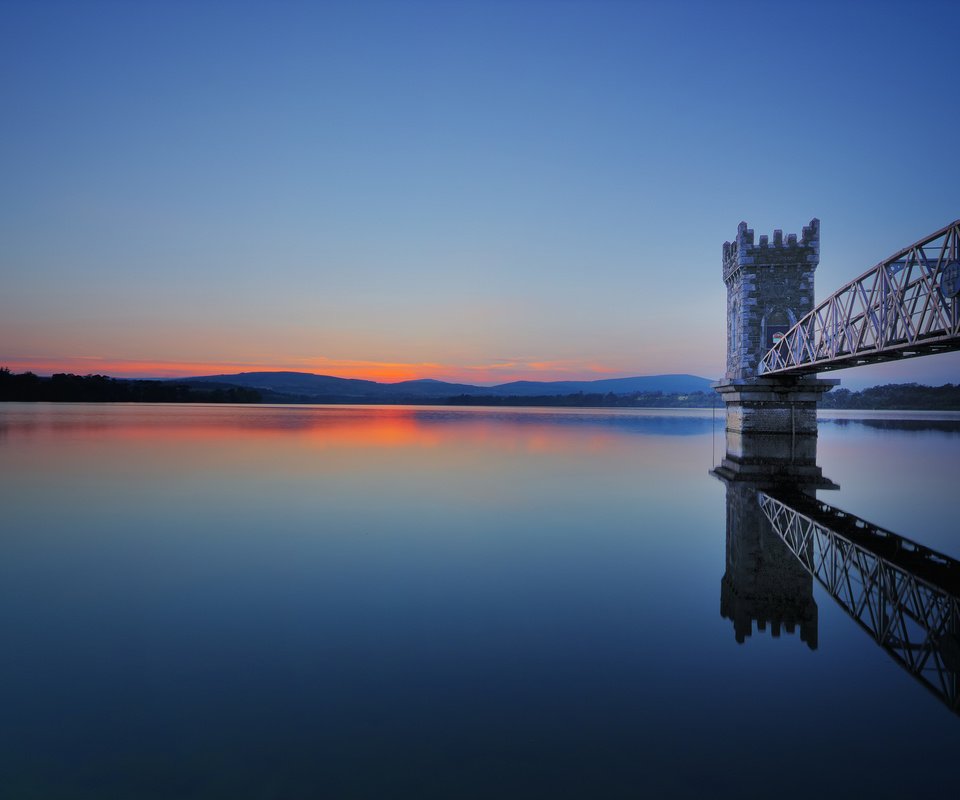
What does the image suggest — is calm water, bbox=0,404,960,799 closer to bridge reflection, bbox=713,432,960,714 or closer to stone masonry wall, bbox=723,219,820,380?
bridge reflection, bbox=713,432,960,714

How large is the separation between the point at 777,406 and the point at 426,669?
3118cm

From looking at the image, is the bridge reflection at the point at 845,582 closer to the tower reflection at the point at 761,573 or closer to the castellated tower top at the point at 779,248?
the tower reflection at the point at 761,573

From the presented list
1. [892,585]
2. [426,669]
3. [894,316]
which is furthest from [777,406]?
[426,669]

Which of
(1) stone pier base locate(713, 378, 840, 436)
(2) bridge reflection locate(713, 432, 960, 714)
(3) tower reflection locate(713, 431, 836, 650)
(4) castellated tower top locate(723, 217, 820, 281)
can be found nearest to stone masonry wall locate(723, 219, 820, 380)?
(4) castellated tower top locate(723, 217, 820, 281)

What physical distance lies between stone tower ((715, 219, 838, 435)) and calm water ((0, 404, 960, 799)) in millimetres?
20504

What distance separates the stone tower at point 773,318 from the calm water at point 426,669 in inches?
807

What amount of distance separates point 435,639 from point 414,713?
4.86 ft

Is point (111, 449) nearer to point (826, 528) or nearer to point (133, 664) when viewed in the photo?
point (133, 664)

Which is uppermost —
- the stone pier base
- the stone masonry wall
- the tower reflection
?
the stone masonry wall

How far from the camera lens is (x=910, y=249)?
16.1m

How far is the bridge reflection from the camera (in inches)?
227

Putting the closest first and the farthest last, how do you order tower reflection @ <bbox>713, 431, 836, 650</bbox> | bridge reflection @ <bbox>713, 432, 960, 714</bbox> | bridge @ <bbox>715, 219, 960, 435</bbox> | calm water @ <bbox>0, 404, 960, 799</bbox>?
calm water @ <bbox>0, 404, 960, 799</bbox>, bridge reflection @ <bbox>713, 432, 960, 714</bbox>, tower reflection @ <bbox>713, 431, 836, 650</bbox>, bridge @ <bbox>715, 219, 960, 435</bbox>

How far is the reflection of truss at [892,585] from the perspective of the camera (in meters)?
5.44

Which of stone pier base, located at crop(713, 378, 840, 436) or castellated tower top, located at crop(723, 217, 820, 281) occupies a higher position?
castellated tower top, located at crop(723, 217, 820, 281)
